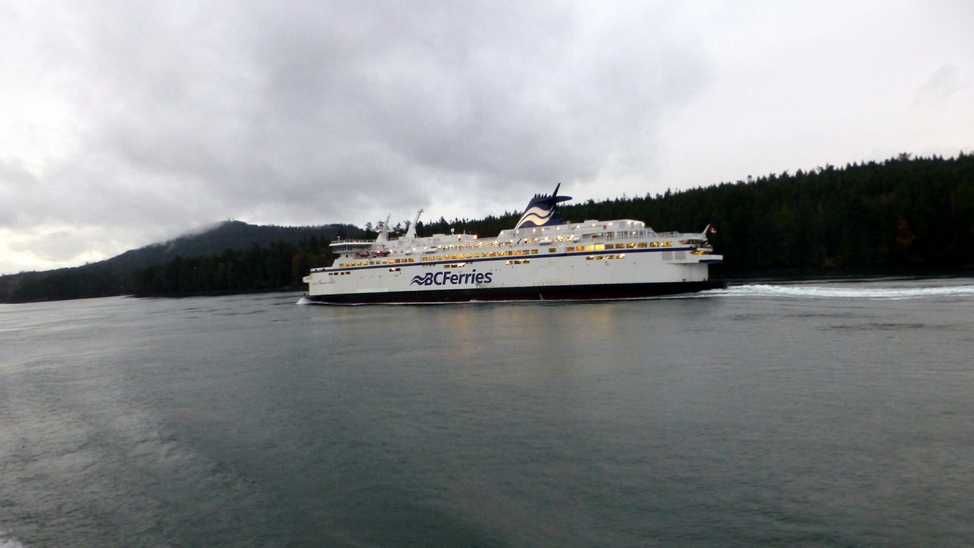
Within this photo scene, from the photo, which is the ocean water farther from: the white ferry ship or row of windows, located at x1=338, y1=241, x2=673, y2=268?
row of windows, located at x1=338, y1=241, x2=673, y2=268

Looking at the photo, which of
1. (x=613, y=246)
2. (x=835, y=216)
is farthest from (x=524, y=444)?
(x=835, y=216)

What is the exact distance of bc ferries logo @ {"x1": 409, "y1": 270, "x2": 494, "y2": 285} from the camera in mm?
50725

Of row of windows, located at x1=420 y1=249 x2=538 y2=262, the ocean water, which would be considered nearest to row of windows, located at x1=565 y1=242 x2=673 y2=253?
row of windows, located at x1=420 y1=249 x2=538 y2=262

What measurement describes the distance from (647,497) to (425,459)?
438cm

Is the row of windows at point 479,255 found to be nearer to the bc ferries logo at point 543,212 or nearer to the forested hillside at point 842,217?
the bc ferries logo at point 543,212

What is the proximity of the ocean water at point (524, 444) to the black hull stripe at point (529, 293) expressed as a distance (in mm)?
18172

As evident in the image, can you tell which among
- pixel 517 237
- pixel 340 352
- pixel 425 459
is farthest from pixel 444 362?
pixel 517 237

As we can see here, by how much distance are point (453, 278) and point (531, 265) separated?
786 cm

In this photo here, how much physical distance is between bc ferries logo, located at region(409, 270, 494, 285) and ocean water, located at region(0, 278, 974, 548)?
26060mm

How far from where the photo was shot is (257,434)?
13.6 metres

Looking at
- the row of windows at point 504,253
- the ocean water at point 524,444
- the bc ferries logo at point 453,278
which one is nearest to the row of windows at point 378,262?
the row of windows at point 504,253

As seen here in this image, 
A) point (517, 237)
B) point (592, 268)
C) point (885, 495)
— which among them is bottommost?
point (885, 495)

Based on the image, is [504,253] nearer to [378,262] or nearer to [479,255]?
[479,255]

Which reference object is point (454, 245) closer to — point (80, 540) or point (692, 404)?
point (692, 404)
